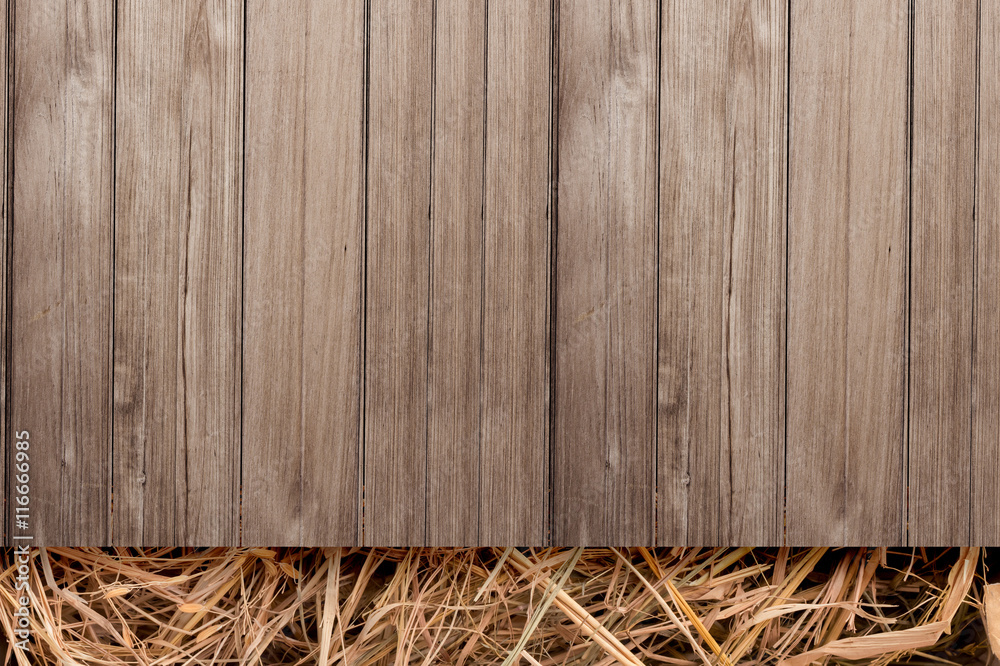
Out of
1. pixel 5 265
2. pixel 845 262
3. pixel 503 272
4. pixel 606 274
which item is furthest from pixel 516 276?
pixel 5 265

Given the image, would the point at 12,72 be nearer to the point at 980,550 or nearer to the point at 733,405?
the point at 733,405

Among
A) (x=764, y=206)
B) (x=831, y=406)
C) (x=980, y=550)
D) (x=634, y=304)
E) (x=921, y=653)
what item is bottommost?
(x=921, y=653)

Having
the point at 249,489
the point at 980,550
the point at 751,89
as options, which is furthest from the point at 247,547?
the point at 980,550

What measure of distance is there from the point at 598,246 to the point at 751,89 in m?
0.36

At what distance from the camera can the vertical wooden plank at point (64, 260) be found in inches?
42.4

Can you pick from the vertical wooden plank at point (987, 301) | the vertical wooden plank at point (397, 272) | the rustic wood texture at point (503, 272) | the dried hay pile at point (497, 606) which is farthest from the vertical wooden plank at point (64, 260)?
the vertical wooden plank at point (987, 301)

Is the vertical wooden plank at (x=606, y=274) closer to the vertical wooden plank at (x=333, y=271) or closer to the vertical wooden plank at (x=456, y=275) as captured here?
the vertical wooden plank at (x=456, y=275)

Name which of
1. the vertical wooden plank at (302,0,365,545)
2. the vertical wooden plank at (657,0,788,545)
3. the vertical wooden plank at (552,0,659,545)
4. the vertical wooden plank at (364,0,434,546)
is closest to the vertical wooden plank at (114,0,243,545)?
the vertical wooden plank at (302,0,365,545)

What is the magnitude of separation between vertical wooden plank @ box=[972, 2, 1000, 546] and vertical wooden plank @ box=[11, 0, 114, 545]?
56.7 inches

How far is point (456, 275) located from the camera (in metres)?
1.09

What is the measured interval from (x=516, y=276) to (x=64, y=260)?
2.41ft

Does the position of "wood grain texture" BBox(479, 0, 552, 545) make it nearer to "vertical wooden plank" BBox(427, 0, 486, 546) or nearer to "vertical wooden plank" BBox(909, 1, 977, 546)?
"vertical wooden plank" BBox(427, 0, 486, 546)

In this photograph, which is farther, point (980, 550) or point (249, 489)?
point (980, 550)

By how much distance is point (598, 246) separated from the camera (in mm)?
1098
